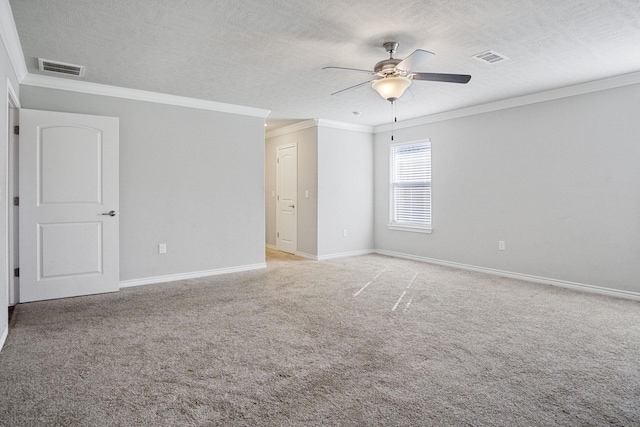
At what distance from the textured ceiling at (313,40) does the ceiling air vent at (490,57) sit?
0.20 feet

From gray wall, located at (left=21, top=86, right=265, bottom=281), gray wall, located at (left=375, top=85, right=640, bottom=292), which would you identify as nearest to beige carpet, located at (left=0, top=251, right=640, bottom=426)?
gray wall, located at (left=375, top=85, right=640, bottom=292)

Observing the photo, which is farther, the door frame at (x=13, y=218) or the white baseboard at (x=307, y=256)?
the white baseboard at (x=307, y=256)

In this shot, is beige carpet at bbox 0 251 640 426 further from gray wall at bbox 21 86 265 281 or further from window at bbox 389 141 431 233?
window at bbox 389 141 431 233

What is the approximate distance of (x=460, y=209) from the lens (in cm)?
561

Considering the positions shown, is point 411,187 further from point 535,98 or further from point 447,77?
point 447,77

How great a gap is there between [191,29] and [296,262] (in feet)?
12.8

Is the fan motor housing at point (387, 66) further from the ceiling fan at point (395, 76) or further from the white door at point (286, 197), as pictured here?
the white door at point (286, 197)

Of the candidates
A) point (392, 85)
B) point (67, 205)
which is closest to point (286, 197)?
point (67, 205)

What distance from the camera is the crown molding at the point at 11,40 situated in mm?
2521

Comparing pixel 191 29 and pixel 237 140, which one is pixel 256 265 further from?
pixel 191 29

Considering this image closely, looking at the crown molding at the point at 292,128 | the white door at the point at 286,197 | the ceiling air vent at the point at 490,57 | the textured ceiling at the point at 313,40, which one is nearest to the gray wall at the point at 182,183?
the textured ceiling at the point at 313,40

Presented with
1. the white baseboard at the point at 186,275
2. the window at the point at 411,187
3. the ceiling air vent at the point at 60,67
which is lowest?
the white baseboard at the point at 186,275

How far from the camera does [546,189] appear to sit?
15.3 feet

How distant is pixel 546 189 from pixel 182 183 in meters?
4.62
